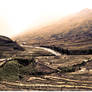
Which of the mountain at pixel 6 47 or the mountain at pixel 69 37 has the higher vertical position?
the mountain at pixel 69 37

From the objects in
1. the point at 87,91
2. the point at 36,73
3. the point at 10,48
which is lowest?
the point at 87,91

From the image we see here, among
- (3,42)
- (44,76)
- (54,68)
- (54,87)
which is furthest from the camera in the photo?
(3,42)

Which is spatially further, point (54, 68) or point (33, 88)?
point (54, 68)

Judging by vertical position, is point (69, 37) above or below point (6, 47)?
above

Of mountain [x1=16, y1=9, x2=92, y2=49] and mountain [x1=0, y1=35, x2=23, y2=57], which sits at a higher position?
mountain [x1=16, y1=9, x2=92, y2=49]

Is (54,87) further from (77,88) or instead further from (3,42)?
(3,42)

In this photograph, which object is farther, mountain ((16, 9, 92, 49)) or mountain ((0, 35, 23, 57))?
mountain ((16, 9, 92, 49))

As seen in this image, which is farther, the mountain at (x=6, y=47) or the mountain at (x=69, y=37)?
the mountain at (x=69, y=37)

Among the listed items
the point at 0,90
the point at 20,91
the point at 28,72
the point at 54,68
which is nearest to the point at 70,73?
the point at 54,68

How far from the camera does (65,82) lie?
22.7 meters

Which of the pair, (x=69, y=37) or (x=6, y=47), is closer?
(x=6, y=47)

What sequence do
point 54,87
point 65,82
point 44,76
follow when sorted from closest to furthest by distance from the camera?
point 54,87 → point 65,82 → point 44,76

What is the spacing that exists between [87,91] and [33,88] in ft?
26.3

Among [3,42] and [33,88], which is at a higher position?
[3,42]
